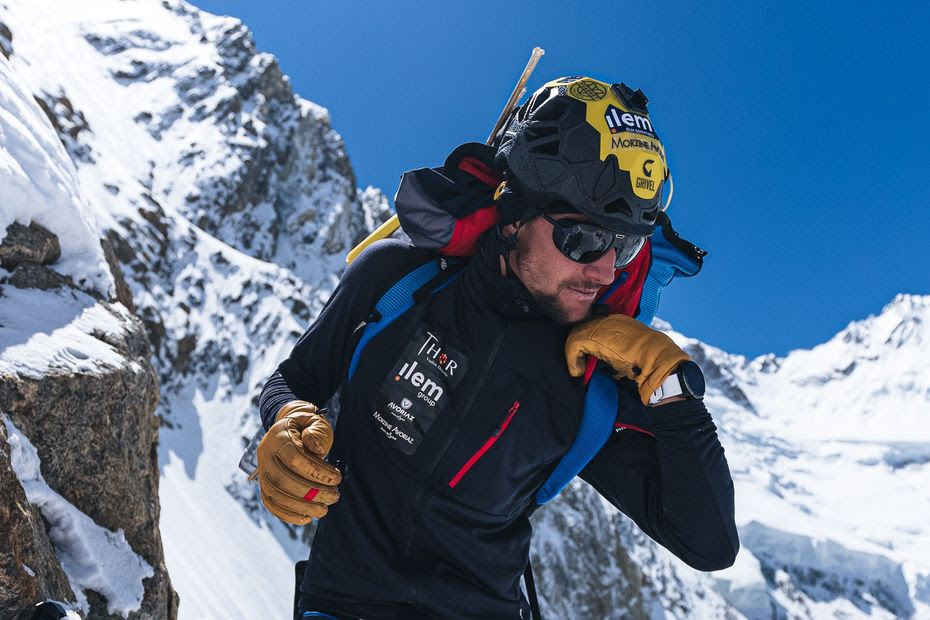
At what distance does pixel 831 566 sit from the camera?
186 metres

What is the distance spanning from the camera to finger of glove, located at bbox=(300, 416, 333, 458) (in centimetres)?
303

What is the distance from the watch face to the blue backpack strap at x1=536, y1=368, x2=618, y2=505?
0.45 m

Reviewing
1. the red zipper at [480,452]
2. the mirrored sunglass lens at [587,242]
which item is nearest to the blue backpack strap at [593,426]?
the red zipper at [480,452]

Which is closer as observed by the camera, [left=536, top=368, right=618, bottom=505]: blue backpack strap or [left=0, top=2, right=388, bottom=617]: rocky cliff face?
[left=536, top=368, right=618, bottom=505]: blue backpack strap

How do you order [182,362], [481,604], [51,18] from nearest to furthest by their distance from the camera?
[481,604] → [182,362] → [51,18]

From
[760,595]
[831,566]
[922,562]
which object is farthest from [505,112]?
[922,562]

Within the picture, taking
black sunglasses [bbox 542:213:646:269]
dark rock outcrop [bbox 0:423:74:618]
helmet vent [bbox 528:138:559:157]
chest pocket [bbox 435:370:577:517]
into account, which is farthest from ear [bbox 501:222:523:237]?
dark rock outcrop [bbox 0:423:74:618]

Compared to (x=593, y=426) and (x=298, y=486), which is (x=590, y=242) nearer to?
(x=593, y=426)

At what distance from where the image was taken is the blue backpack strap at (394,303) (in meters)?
3.57

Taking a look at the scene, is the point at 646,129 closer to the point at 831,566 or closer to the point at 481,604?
the point at 481,604

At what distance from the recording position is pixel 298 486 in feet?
9.80

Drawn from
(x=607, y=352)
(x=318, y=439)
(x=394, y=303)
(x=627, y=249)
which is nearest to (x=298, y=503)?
(x=318, y=439)

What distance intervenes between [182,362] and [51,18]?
82927mm

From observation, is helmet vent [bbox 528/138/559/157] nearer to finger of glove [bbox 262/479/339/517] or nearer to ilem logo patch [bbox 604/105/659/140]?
ilem logo patch [bbox 604/105/659/140]
